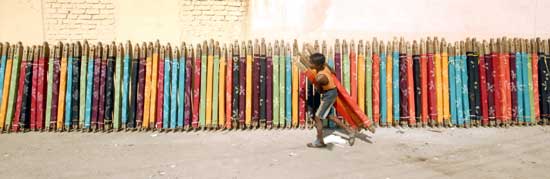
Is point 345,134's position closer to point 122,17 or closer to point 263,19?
point 263,19

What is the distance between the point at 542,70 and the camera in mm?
6668

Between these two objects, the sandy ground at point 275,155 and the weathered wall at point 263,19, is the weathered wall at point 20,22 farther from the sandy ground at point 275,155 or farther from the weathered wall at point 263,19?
the sandy ground at point 275,155

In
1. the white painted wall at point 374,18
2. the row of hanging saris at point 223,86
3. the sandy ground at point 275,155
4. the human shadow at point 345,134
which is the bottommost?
the sandy ground at point 275,155

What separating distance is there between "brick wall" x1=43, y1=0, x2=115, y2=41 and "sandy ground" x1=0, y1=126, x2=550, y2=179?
2.24m

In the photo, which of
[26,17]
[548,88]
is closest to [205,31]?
[26,17]

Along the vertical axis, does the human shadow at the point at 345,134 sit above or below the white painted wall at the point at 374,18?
below

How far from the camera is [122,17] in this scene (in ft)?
26.1

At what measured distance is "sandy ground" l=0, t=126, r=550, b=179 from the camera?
4598mm

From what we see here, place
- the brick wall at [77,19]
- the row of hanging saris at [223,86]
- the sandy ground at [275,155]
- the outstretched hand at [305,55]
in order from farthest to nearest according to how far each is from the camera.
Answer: the brick wall at [77,19], the row of hanging saris at [223,86], the outstretched hand at [305,55], the sandy ground at [275,155]

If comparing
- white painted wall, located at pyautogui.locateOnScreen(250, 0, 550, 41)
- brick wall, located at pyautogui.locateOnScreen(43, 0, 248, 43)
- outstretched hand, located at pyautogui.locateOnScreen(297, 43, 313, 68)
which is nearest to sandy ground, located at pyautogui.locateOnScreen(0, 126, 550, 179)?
outstretched hand, located at pyautogui.locateOnScreen(297, 43, 313, 68)

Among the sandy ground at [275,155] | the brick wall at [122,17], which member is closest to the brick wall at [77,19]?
the brick wall at [122,17]

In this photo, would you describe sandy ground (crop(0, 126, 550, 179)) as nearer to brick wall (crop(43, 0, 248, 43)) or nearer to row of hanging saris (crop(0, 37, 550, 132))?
row of hanging saris (crop(0, 37, 550, 132))

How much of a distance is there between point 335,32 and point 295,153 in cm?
309

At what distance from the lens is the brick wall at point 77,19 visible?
311 inches
